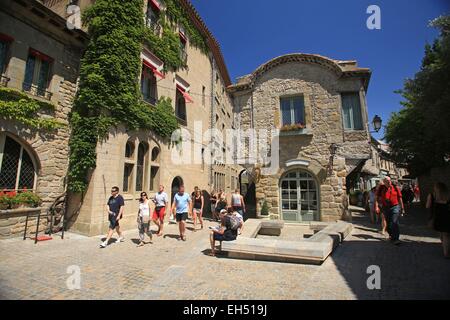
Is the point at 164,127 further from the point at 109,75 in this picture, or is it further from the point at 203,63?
the point at 203,63

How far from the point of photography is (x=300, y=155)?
10859 millimetres

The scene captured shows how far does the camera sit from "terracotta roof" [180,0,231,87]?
14.9 metres

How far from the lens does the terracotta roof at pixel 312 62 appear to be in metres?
10.3

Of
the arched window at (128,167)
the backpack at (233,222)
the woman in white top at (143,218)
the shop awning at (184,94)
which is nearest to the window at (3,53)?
the arched window at (128,167)

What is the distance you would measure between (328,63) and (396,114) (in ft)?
30.6

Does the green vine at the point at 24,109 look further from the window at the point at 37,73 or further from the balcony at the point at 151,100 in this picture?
the balcony at the point at 151,100

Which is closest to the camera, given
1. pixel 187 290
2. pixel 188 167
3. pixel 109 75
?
pixel 187 290

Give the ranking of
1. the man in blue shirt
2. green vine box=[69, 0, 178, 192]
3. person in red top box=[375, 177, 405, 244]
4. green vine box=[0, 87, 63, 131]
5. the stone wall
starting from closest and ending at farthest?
person in red top box=[375, 177, 405, 244] → green vine box=[0, 87, 63, 131] → the man in blue shirt → green vine box=[69, 0, 178, 192] → the stone wall

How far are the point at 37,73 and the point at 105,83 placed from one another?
2223mm

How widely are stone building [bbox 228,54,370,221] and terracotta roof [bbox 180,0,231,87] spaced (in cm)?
706

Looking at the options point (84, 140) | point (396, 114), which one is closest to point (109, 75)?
point (84, 140)

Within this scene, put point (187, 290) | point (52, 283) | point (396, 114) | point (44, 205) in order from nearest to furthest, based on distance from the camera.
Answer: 1. point (187, 290)
2. point (52, 283)
3. point (44, 205)
4. point (396, 114)

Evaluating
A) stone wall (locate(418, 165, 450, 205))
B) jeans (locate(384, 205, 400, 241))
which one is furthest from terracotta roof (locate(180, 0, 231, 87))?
stone wall (locate(418, 165, 450, 205))

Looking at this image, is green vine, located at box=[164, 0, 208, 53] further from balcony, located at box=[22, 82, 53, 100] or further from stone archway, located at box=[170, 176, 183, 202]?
stone archway, located at box=[170, 176, 183, 202]
